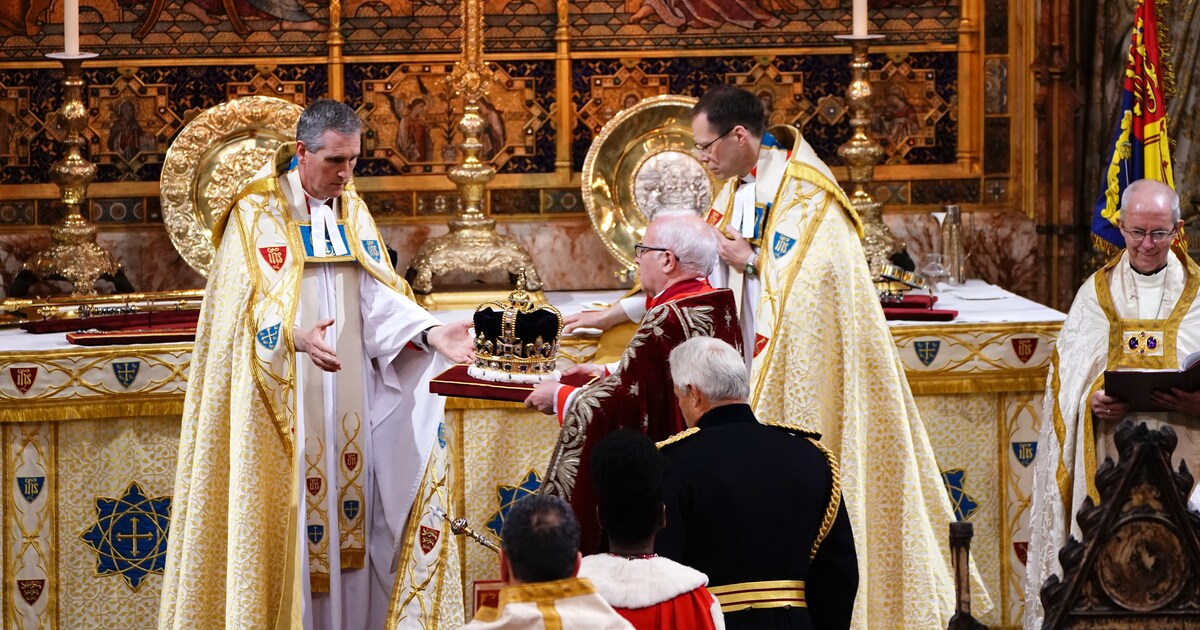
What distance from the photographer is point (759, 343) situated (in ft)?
21.4

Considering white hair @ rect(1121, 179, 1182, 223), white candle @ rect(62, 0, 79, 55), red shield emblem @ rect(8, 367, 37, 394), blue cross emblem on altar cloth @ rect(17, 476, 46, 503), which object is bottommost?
blue cross emblem on altar cloth @ rect(17, 476, 46, 503)

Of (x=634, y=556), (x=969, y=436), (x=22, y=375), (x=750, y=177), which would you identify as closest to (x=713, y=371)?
(x=634, y=556)

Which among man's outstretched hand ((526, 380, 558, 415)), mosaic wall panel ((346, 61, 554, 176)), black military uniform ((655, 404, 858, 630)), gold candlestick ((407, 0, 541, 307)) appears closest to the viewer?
black military uniform ((655, 404, 858, 630))

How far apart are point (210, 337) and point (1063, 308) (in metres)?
4.61

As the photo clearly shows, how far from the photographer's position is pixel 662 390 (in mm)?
5238

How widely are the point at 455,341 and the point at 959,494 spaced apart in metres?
2.53

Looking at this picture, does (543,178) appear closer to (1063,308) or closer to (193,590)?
(1063,308)

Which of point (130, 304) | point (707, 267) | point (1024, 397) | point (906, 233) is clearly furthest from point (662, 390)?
point (906, 233)

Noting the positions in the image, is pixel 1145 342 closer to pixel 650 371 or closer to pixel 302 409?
pixel 650 371

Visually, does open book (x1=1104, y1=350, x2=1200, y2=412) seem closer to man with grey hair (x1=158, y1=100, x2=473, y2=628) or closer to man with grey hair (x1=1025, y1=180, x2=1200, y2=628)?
man with grey hair (x1=1025, y1=180, x2=1200, y2=628)

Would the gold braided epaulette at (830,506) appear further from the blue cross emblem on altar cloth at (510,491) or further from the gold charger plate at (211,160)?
the gold charger plate at (211,160)

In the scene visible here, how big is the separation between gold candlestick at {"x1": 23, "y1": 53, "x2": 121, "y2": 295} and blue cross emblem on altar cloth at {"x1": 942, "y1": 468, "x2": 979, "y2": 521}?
3763 mm

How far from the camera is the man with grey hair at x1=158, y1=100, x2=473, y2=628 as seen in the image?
5.97m

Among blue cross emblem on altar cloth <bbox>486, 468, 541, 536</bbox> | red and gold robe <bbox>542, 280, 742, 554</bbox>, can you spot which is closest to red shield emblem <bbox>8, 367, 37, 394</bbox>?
blue cross emblem on altar cloth <bbox>486, 468, 541, 536</bbox>
